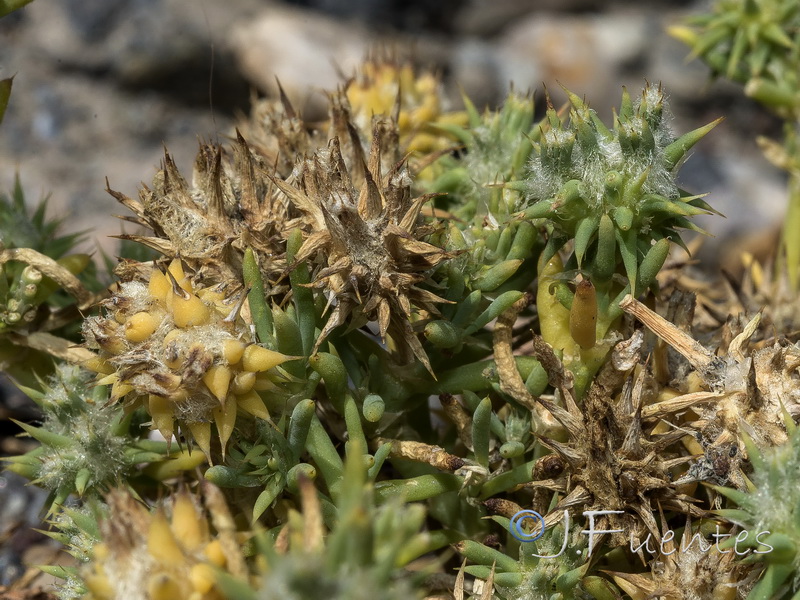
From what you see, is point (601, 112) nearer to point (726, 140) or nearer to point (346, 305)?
point (726, 140)

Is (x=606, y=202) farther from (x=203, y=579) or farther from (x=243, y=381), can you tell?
(x=203, y=579)

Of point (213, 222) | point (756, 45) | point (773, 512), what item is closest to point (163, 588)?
point (213, 222)

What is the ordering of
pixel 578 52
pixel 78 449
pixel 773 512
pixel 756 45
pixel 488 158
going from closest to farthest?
pixel 773 512 < pixel 78 449 < pixel 488 158 < pixel 756 45 < pixel 578 52

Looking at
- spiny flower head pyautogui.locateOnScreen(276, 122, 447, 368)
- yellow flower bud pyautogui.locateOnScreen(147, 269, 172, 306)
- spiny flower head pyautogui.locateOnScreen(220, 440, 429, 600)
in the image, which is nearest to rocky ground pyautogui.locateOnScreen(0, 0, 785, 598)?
spiny flower head pyautogui.locateOnScreen(276, 122, 447, 368)

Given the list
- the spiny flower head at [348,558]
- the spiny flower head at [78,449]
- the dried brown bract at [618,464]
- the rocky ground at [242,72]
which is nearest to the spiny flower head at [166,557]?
the spiny flower head at [348,558]

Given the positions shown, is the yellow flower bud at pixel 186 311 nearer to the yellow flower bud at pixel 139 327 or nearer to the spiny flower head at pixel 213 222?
the yellow flower bud at pixel 139 327

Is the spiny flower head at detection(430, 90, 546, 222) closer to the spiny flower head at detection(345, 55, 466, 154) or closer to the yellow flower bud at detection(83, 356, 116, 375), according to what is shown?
the spiny flower head at detection(345, 55, 466, 154)
